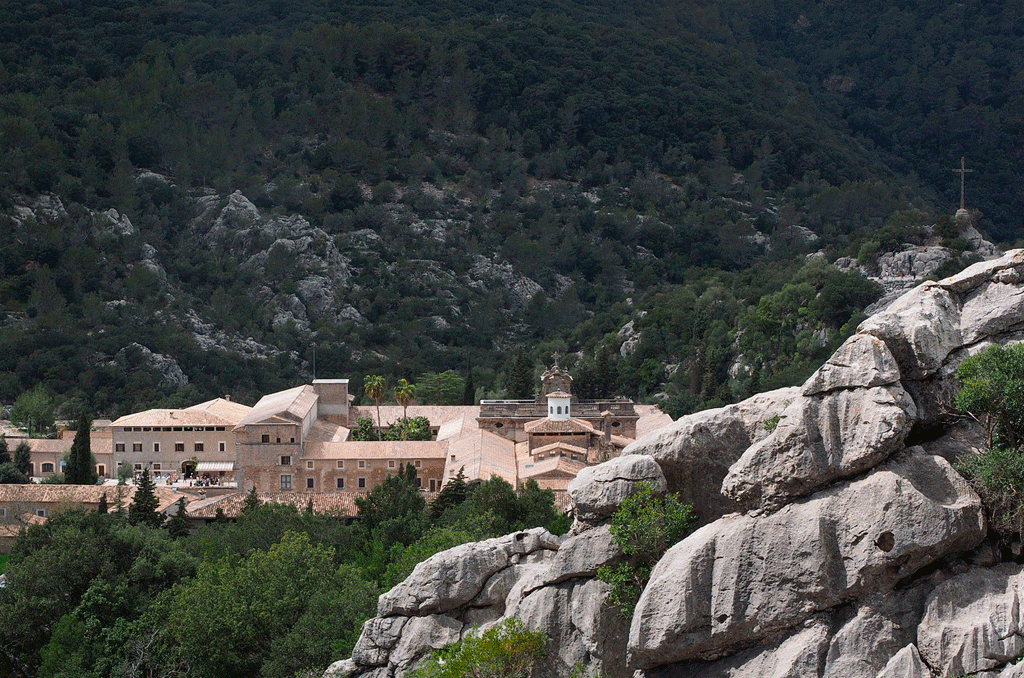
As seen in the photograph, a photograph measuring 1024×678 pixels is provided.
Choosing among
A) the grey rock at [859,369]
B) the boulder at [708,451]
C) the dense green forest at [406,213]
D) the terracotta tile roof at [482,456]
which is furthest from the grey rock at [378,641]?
the dense green forest at [406,213]

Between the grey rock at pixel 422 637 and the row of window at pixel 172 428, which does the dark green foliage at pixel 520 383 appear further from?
the grey rock at pixel 422 637

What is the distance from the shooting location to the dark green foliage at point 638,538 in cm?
2677

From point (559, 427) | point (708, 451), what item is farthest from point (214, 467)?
point (708, 451)

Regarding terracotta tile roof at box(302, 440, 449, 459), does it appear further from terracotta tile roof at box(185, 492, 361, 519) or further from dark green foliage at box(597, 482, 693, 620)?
dark green foliage at box(597, 482, 693, 620)

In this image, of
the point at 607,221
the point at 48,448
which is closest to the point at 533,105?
the point at 607,221

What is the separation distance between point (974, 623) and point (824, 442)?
3642 millimetres

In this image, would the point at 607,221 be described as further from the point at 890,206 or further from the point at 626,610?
the point at 626,610

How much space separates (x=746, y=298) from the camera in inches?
4638

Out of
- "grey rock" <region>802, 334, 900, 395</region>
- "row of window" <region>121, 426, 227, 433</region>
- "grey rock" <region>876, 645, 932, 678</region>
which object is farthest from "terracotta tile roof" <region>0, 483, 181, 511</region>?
"grey rock" <region>876, 645, 932, 678</region>

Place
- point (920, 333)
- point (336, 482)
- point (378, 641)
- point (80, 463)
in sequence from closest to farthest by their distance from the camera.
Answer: point (920, 333), point (378, 641), point (336, 482), point (80, 463)

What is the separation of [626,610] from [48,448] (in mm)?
65973

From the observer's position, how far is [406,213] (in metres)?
166

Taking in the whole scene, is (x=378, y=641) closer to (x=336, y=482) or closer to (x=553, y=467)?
(x=553, y=467)

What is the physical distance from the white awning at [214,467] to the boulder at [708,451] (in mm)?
53996
